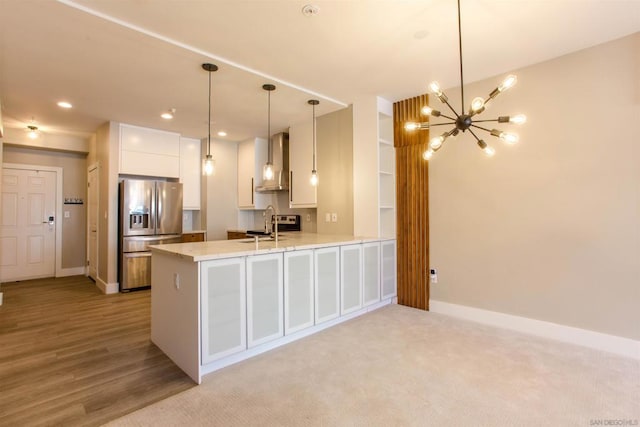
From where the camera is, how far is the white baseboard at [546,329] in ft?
8.75

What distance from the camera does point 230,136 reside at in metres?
5.88

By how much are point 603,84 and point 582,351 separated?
2.38 meters

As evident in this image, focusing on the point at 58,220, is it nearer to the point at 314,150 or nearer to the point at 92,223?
the point at 92,223

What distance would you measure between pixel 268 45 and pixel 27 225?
6.02 m

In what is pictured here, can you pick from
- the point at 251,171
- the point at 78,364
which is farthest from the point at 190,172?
the point at 78,364

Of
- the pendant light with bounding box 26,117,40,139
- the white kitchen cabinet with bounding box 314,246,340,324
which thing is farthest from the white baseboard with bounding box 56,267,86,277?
the white kitchen cabinet with bounding box 314,246,340,324

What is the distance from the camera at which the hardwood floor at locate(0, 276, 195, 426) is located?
1.99m

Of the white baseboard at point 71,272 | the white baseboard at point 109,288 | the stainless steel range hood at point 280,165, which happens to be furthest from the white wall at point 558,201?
the white baseboard at point 71,272

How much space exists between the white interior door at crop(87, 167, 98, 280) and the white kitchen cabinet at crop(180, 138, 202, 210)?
1.44 meters

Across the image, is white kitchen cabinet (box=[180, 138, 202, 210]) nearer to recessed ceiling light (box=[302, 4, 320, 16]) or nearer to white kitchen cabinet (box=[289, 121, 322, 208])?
white kitchen cabinet (box=[289, 121, 322, 208])

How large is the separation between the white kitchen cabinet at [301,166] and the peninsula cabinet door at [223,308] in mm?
2498

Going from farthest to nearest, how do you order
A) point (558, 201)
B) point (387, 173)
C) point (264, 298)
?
point (387, 173)
point (558, 201)
point (264, 298)

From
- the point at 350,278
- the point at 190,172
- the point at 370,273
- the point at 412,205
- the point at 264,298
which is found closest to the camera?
the point at 264,298

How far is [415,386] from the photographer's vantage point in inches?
86.3
